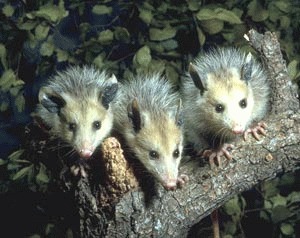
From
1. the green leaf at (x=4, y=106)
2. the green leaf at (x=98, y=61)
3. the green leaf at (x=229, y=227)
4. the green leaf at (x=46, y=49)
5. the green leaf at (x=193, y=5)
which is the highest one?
the green leaf at (x=193, y=5)

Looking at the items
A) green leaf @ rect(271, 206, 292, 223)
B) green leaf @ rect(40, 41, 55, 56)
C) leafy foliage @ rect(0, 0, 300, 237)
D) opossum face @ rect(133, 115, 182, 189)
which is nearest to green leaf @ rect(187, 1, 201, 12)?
leafy foliage @ rect(0, 0, 300, 237)

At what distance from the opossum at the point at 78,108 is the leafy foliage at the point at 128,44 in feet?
1.36

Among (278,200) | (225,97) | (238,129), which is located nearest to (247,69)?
(225,97)

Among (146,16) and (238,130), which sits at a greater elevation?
(238,130)

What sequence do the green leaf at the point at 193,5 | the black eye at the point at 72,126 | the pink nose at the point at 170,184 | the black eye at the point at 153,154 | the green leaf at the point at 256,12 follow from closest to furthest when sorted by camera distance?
the pink nose at the point at 170,184
the black eye at the point at 153,154
the black eye at the point at 72,126
the green leaf at the point at 193,5
the green leaf at the point at 256,12

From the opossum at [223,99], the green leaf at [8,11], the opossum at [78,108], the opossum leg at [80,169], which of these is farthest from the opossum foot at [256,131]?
the green leaf at [8,11]

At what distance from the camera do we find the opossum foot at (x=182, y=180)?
2312 mm

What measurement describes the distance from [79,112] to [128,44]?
85 centimetres

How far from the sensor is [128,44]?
3.18 meters

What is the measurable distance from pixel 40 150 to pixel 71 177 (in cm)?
34

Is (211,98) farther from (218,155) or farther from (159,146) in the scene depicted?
(159,146)

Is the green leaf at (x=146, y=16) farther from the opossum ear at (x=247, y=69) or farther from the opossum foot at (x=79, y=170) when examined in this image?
the opossum foot at (x=79, y=170)

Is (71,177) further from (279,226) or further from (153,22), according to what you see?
(279,226)

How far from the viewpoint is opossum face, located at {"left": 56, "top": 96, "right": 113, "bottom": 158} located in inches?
91.5
